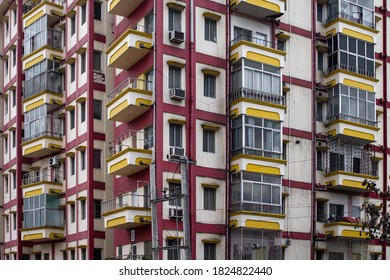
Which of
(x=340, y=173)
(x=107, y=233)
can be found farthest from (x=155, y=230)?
(x=340, y=173)

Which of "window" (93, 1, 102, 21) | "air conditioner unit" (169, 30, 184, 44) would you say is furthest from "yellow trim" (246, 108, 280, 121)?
"window" (93, 1, 102, 21)

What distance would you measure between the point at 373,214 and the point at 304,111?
15139 millimetres

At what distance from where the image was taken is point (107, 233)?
36.0 meters

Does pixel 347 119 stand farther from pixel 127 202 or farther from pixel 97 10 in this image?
pixel 97 10

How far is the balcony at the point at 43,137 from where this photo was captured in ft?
127

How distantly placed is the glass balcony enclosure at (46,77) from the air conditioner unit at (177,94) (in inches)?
390

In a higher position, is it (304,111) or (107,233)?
(304,111)

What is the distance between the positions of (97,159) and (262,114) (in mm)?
8712

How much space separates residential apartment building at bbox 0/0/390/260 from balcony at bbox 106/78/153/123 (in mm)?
86

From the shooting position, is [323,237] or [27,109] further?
[27,109]

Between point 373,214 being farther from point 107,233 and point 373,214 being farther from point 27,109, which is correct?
point 27,109

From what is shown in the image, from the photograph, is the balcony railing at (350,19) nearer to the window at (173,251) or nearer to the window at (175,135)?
the window at (175,135)

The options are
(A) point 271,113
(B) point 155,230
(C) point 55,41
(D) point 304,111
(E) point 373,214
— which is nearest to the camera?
(E) point 373,214

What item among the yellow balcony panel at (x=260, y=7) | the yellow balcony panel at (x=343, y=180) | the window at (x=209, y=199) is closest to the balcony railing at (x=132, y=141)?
the window at (x=209, y=199)
